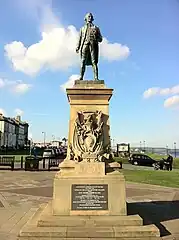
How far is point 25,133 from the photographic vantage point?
190 m

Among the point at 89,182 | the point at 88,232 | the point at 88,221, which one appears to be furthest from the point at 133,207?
the point at 88,232

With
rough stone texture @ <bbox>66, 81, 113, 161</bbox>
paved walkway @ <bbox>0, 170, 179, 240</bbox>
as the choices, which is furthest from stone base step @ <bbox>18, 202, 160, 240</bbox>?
rough stone texture @ <bbox>66, 81, 113, 161</bbox>

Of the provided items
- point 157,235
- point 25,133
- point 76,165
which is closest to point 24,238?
point 76,165

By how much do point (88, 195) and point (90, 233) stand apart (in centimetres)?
121

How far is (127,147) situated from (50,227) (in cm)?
5249

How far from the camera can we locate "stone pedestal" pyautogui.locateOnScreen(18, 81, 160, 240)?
21.2 feet

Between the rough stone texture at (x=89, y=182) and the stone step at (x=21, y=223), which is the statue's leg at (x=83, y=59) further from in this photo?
the stone step at (x=21, y=223)

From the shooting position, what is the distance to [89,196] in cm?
748

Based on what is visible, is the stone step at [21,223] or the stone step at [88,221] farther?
the stone step at [21,223]

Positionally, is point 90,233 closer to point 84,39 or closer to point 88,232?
point 88,232

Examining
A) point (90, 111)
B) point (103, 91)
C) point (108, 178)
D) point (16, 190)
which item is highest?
point (103, 91)

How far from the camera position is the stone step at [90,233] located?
6.34 m

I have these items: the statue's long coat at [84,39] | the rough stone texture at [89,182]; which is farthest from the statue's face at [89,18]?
the rough stone texture at [89,182]

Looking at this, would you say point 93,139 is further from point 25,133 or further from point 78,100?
point 25,133
